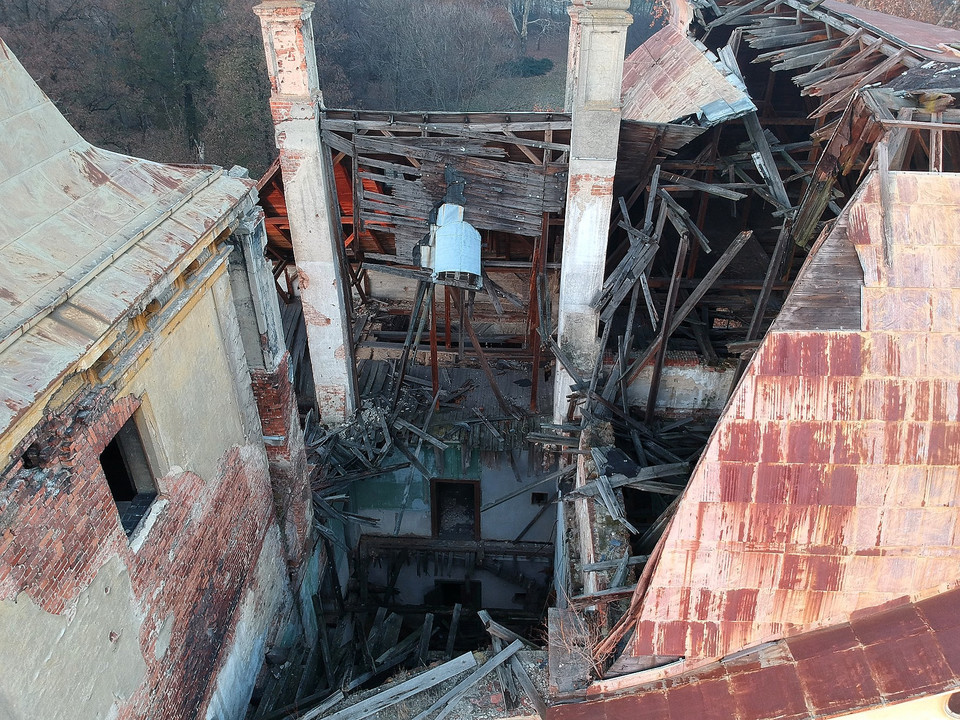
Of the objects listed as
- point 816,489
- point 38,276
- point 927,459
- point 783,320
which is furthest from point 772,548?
point 38,276

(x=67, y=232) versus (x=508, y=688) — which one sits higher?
(x=67, y=232)

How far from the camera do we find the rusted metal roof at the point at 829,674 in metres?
6.12

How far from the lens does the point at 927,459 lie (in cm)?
598

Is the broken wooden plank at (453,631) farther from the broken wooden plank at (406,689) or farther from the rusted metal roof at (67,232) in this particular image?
the rusted metal roof at (67,232)

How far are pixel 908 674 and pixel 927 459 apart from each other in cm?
193

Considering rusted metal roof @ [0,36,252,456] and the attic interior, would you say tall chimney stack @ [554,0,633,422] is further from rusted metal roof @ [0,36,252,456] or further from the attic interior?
rusted metal roof @ [0,36,252,456]

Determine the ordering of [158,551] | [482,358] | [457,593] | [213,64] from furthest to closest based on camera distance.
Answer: [213,64] < [457,593] < [482,358] < [158,551]

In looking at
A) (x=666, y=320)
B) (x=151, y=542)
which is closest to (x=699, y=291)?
(x=666, y=320)

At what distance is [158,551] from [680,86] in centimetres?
1219

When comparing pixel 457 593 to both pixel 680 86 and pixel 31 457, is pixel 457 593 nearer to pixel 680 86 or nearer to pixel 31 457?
pixel 31 457

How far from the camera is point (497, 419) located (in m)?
13.6

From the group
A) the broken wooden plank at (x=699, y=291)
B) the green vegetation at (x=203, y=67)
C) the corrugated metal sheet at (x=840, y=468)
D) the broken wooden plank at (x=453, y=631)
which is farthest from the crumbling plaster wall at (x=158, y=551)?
the green vegetation at (x=203, y=67)

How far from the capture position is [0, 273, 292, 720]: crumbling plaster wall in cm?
499

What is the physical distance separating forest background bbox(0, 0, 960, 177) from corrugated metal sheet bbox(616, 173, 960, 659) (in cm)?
2590
